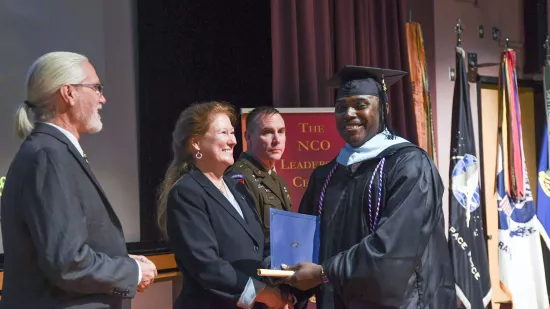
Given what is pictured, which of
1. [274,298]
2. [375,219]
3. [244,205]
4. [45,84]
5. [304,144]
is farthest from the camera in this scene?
[304,144]

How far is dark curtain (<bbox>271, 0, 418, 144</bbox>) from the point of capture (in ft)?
15.3

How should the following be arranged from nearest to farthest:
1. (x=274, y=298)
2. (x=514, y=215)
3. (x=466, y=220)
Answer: (x=274, y=298) → (x=466, y=220) → (x=514, y=215)

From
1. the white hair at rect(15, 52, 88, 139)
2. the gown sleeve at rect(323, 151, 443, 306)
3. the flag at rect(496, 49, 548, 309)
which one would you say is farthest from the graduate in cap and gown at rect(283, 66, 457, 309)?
the flag at rect(496, 49, 548, 309)

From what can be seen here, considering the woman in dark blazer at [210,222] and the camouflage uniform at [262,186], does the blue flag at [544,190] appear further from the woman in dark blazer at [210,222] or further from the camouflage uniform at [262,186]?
the woman in dark blazer at [210,222]

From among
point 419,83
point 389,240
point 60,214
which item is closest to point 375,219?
point 389,240

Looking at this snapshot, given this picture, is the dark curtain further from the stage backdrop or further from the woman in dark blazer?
the woman in dark blazer

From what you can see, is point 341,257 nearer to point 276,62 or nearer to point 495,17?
point 276,62

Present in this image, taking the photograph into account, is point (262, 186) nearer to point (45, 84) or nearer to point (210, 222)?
point (210, 222)

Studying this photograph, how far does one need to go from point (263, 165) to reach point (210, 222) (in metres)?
0.92

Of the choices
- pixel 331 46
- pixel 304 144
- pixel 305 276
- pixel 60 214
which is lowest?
pixel 305 276

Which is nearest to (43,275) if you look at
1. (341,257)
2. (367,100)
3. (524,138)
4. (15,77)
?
(341,257)

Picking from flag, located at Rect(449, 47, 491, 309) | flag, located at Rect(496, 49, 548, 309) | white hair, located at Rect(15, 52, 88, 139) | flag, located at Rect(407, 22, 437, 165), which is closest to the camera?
white hair, located at Rect(15, 52, 88, 139)

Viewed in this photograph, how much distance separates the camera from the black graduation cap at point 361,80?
8.44ft

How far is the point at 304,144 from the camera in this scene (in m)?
4.34
